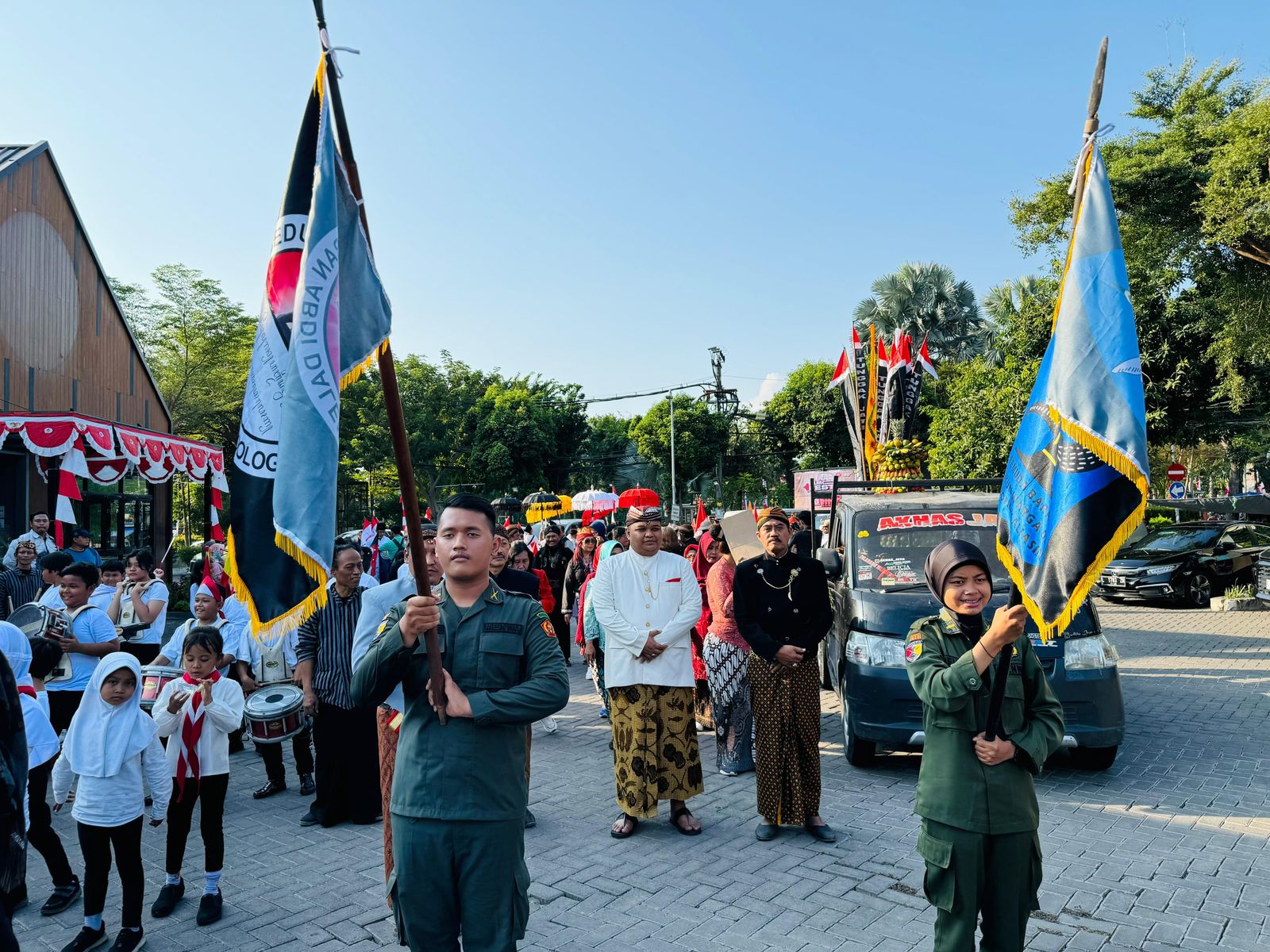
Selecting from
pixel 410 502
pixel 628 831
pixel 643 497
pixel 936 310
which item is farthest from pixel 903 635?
pixel 936 310

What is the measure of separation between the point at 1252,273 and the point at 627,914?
16188 millimetres

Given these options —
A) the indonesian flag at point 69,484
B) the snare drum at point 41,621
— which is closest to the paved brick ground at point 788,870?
the snare drum at point 41,621

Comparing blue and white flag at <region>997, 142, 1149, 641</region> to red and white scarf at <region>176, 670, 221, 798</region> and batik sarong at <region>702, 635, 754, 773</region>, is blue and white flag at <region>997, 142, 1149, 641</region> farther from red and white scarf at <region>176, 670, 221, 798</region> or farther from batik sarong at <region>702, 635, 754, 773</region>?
red and white scarf at <region>176, 670, 221, 798</region>

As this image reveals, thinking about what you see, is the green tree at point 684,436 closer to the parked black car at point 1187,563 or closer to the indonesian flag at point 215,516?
the parked black car at point 1187,563

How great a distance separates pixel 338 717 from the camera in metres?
6.06

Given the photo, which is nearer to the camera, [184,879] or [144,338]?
[184,879]

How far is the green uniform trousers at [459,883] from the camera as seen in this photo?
276 centimetres

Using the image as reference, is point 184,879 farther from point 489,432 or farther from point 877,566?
point 489,432

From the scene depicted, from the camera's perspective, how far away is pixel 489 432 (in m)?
44.3

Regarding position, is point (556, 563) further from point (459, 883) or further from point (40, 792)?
point (459, 883)

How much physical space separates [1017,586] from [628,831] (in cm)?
312

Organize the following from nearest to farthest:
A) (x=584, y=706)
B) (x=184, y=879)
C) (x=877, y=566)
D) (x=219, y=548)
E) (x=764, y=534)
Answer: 1. (x=184, y=879)
2. (x=764, y=534)
3. (x=877, y=566)
4. (x=584, y=706)
5. (x=219, y=548)

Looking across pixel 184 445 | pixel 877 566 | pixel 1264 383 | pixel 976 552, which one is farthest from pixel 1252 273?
pixel 184 445

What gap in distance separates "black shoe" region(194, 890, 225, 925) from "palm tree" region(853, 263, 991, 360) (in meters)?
46.1
